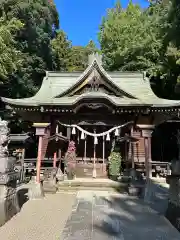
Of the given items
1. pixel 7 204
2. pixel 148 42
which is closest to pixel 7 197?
pixel 7 204

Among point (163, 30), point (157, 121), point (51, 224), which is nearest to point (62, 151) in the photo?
point (157, 121)

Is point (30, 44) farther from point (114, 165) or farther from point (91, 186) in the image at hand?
point (91, 186)

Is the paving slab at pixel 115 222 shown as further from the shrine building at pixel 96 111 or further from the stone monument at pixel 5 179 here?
the shrine building at pixel 96 111

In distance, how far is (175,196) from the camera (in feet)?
18.3

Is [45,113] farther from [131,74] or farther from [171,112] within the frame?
[131,74]

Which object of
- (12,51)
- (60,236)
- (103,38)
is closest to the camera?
(60,236)

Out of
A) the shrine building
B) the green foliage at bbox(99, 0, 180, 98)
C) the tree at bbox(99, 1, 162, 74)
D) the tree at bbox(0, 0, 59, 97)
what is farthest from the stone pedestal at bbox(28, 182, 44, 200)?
the tree at bbox(99, 1, 162, 74)

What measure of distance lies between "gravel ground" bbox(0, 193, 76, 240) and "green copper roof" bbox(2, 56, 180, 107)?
4.41 m

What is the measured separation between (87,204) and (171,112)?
6049 mm

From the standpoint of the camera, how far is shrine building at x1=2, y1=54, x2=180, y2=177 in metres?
10.6

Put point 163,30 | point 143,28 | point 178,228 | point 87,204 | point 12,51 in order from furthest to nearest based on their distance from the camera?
point 143,28 → point 163,30 → point 12,51 → point 87,204 → point 178,228

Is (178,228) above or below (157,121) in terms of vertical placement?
below

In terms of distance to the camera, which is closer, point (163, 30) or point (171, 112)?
point (171, 112)

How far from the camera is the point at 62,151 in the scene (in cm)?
1395
